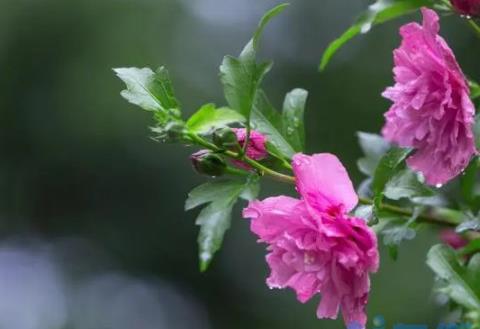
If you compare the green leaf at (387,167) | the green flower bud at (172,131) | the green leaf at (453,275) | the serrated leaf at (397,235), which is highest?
the green flower bud at (172,131)

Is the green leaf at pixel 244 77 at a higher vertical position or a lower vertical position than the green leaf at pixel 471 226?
higher

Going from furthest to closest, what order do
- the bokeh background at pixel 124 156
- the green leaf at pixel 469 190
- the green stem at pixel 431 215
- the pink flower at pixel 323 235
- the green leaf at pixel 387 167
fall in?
the bokeh background at pixel 124 156, the green leaf at pixel 469 190, the green stem at pixel 431 215, the green leaf at pixel 387 167, the pink flower at pixel 323 235

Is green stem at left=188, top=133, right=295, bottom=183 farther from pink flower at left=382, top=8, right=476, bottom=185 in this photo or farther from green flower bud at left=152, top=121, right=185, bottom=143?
pink flower at left=382, top=8, right=476, bottom=185

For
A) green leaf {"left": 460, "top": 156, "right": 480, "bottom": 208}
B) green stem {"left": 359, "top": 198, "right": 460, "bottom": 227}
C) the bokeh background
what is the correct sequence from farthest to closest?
the bokeh background
green leaf {"left": 460, "top": 156, "right": 480, "bottom": 208}
green stem {"left": 359, "top": 198, "right": 460, "bottom": 227}

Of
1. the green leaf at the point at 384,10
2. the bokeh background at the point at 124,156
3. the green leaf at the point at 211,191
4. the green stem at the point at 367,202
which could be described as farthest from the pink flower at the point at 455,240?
the bokeh background at the point at 124,156

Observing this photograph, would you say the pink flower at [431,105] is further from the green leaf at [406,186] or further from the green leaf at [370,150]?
the green leaf at [370,150]

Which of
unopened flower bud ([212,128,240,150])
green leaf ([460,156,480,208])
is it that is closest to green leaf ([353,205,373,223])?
unopened flower bud ([212,128,240,150])
